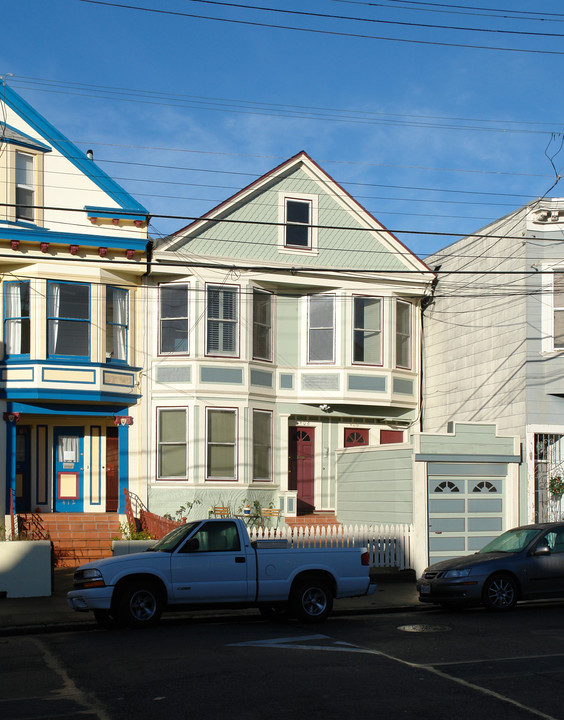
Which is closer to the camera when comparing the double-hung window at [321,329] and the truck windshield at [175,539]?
the truck windshield at [175,539]

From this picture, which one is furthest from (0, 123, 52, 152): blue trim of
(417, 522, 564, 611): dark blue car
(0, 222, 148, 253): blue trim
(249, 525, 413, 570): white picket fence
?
(417, 522, 564, 611): dark blue car

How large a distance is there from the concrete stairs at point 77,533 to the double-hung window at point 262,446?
12.9 ft

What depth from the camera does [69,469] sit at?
23.2m

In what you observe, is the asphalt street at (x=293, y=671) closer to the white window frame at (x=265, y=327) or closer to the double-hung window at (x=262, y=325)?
the white window frame at (x=265, y=327)

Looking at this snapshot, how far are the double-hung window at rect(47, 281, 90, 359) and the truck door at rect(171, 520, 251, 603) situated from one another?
32.7 feet

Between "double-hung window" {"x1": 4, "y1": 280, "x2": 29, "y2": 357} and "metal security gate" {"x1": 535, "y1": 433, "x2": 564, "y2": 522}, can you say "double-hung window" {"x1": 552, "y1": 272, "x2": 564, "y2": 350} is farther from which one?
"double-hung window" {"x1": 4, "y1": 280, "x2": 29, "y2": 357}

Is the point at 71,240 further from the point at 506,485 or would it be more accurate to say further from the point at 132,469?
the point at 506,485

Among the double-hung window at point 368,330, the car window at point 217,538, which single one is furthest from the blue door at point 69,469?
the car window at point 217,538

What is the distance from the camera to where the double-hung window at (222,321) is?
75.6ft

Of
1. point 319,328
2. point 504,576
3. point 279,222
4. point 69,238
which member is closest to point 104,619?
point 504,576

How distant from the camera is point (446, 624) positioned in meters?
13.0

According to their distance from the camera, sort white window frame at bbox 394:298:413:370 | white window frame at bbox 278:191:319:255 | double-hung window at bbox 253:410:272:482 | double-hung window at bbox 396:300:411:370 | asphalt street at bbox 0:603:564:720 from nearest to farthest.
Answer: asphalt street at bbox 0:603:564:720
double-hung window at bbox 253:410:272:482
white window frame at bbox 278:191:319:255
white window frame at bbox 394:298:413:370
double-hung window at bbox 396:300:411:370

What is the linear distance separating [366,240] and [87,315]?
26.4ft

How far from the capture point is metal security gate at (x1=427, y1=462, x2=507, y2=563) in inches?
760
